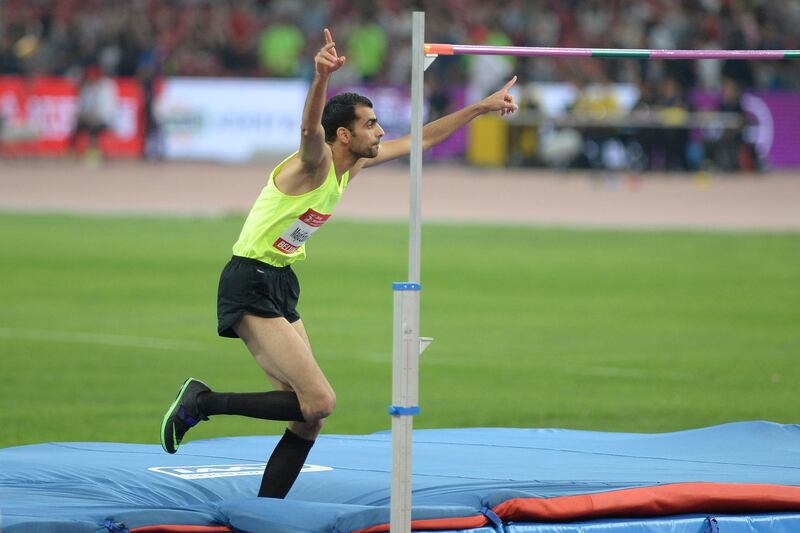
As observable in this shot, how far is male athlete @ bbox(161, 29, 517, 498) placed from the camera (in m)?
6.24

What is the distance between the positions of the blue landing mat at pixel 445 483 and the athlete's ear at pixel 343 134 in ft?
5.10

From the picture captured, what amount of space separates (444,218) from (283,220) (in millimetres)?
17762

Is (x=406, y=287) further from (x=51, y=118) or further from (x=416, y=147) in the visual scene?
(x=51, y=118)

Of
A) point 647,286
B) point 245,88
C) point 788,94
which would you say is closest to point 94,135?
point 245,88

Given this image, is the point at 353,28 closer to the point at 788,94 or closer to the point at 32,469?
the point at 788,94

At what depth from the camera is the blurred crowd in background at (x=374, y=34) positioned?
104 ft

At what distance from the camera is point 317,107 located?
5797mm

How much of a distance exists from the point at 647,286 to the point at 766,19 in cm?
1715

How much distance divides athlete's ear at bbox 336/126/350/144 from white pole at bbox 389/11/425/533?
81cm

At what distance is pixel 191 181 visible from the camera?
1143 inches

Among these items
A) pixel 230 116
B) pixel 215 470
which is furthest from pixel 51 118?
pixel 215 470

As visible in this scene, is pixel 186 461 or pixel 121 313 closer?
pixel 186 461

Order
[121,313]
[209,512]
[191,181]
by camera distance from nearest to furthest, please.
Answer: [209,512]
[121,313]
[191,181]

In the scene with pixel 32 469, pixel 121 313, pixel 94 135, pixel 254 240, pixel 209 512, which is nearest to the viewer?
pixel 209 512
